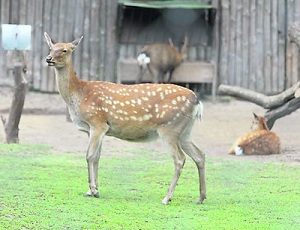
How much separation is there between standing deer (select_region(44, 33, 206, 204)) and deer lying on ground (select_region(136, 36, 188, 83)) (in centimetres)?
964

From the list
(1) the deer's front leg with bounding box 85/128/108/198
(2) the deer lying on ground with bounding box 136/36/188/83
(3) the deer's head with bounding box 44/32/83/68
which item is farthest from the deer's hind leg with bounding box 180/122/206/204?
(2) the deer lying on ground with bounding box 136/36/188/83

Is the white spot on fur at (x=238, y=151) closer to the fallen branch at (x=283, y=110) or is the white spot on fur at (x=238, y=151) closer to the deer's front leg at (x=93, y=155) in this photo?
the fallen branch at (x=283, y=110)

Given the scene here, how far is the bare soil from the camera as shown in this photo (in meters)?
13.6

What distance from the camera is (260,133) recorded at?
1353 cm

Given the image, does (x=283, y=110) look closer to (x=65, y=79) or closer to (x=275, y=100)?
(x=275, y=100)

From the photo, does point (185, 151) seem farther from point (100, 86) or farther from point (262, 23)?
point (262, 23)

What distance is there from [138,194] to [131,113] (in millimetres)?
865

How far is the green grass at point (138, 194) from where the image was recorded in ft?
24.8

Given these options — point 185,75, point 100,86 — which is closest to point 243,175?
point 100,86

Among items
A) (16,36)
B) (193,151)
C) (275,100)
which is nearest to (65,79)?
(193,151)

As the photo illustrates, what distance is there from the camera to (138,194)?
360 inches

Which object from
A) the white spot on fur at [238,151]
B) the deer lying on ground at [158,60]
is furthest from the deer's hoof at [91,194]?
the deer lying on ground at [158,60]

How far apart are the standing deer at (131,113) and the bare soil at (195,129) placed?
144 inches

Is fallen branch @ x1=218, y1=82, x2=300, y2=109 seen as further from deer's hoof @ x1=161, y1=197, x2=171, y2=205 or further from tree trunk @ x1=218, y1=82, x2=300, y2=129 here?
deer's hoof @ x1=161, y1=197, x2=171, y2=205
